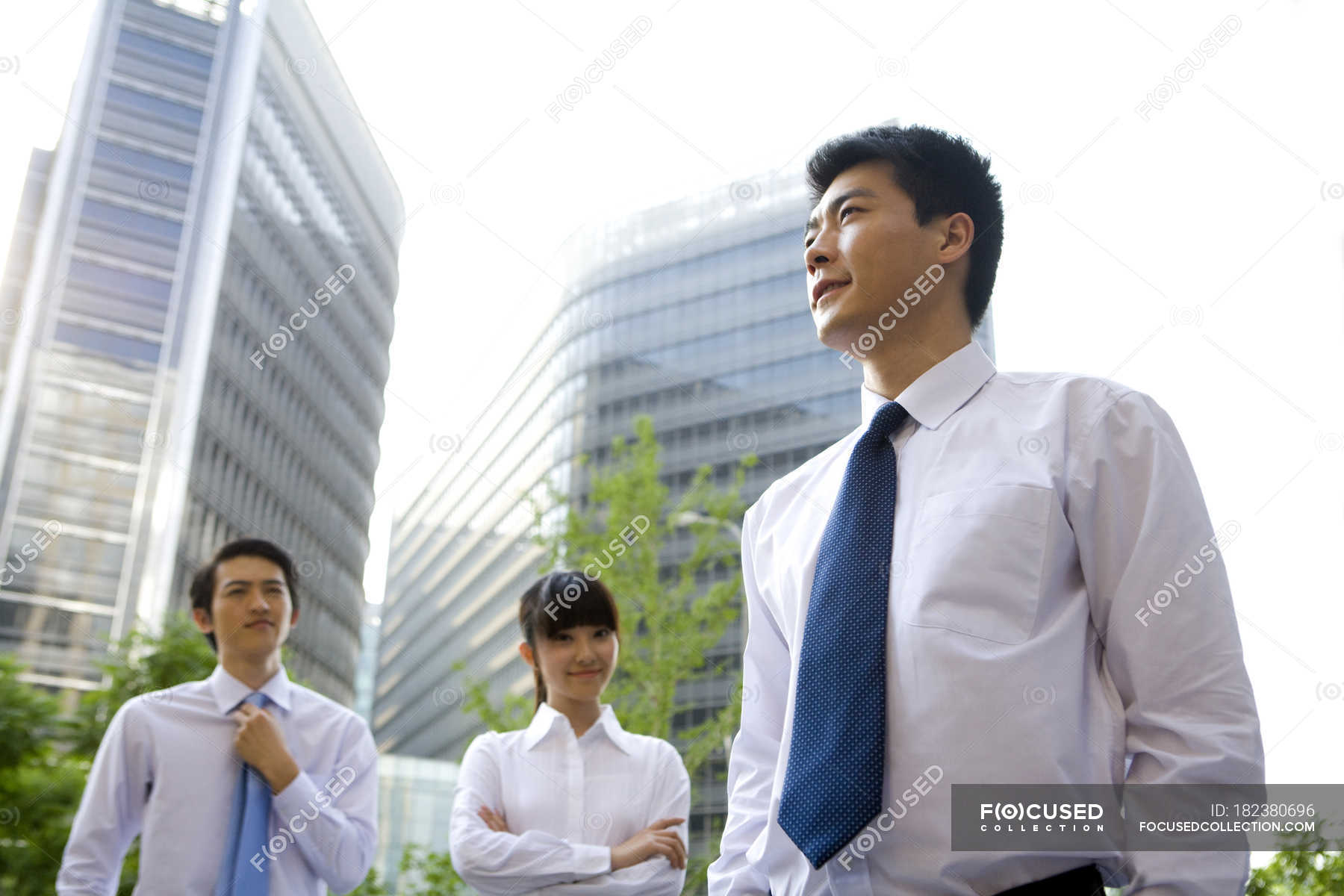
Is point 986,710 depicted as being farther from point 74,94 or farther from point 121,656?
point 74,94

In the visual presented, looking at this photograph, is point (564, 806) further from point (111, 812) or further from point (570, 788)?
point (111, 812)

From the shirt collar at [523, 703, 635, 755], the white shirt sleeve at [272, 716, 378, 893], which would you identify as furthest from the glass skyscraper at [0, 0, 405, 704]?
the shirt collar at [523, 703, 635, 755]

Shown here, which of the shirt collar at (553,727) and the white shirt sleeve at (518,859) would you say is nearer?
the white shirt sleeve at (518,859)

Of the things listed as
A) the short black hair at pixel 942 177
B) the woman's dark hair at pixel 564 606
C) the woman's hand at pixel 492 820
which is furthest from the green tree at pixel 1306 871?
the short black hair at pixel 942 177

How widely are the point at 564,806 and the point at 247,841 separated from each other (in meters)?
0.76

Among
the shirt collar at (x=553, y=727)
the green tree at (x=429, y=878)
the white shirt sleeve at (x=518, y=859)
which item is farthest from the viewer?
the green tree at (x=429, y=878)

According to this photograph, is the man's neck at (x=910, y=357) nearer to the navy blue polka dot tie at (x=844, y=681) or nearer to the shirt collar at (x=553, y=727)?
the navy blue polka dot tie at (x=844, y=681)

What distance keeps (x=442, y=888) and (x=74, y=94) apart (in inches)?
1030

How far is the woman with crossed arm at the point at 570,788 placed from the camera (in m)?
2.37

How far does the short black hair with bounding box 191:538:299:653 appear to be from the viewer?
2.95 m

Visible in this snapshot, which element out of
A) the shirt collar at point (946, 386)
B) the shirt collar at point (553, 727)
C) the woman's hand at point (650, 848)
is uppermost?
the shirt collar at point (946, 386)

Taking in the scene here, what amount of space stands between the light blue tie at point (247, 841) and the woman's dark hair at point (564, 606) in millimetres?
754

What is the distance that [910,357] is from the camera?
1674mm

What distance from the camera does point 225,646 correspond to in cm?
279
